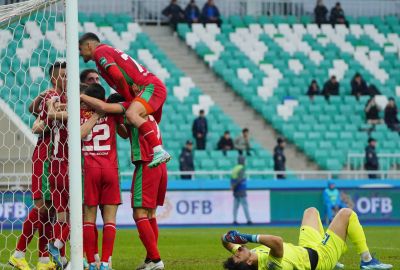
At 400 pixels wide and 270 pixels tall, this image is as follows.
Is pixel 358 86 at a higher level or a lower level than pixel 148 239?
higher

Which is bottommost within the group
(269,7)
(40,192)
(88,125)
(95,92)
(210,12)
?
(40,192)

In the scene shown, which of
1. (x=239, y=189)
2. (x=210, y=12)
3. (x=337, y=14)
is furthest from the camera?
(x=337, y=14)

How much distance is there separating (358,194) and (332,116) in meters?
5.62

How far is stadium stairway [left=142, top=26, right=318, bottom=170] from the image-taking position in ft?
101

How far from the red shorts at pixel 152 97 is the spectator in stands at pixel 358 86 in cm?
2297

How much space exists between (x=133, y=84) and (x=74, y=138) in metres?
1.52

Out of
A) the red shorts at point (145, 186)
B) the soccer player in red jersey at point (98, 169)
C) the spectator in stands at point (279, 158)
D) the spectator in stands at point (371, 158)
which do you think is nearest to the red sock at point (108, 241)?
the soccer player in red jersey at point (98, 169)

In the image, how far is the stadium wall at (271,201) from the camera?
25156 millimetres

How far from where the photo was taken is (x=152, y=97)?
1041 centimetres

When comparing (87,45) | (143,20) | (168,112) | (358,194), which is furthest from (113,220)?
(143,20)

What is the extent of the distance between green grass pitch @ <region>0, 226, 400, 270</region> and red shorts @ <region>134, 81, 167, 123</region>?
200 centimetres

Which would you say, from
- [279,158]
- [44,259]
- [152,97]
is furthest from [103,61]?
[279,158]

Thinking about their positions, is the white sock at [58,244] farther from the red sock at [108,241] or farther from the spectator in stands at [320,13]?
the spectator in stands at [320,13]

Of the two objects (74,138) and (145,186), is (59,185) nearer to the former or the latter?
(145,186)
